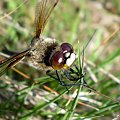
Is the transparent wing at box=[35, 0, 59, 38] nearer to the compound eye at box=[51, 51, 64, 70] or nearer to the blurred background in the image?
the blurred background

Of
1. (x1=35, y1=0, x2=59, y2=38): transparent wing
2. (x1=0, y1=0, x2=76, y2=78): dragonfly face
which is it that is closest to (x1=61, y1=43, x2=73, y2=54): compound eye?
(x1=0, y1=0, x2=76, y2=78): dragonfly face

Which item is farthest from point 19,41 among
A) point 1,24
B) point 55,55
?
point 55,55

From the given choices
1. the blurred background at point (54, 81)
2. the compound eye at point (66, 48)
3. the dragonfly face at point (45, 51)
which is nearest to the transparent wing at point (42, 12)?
the dragonfly face at point (45, 51)

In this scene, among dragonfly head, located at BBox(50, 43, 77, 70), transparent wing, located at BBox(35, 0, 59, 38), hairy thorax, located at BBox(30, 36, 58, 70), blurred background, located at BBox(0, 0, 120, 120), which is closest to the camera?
dragonfly head, located at BBox(50, 43, 77, 70)

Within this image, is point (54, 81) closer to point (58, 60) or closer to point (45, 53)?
Result: point (45, 53)

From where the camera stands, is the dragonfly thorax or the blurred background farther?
the blurred background

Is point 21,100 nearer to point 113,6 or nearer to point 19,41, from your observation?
point 19,41

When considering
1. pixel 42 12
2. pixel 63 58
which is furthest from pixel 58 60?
pixel 42 12
